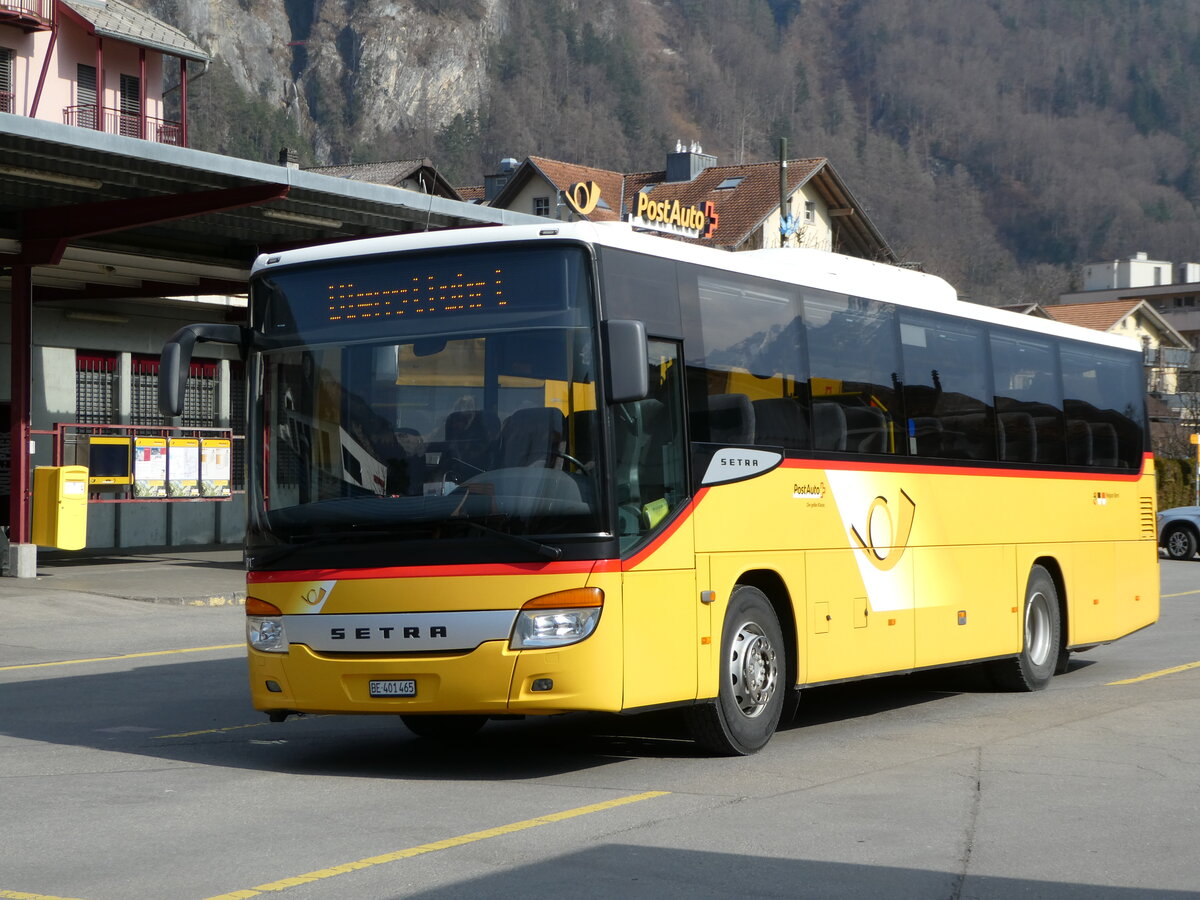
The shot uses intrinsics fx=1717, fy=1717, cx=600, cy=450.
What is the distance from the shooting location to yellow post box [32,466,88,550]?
2344 centimetres

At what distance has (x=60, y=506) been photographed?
76.7 ft

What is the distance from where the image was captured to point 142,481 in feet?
88.6

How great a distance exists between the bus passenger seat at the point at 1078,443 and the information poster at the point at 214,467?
56.1 ft

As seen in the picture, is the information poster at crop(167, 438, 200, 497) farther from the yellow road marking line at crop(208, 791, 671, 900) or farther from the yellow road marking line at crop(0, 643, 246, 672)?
the yellow road marking line at crop(208, 791, 671, 900)

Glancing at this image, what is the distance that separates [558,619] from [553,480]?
696 millimetres

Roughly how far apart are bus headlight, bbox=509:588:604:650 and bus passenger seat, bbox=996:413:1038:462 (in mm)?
5301

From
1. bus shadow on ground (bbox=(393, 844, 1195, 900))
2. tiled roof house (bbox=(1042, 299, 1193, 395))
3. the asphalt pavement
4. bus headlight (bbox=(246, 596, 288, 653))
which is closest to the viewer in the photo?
bus shadow on ground (bbox=(393, 844, 1195, 900))

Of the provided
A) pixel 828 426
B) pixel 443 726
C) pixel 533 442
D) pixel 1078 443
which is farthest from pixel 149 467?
pixel 533 442

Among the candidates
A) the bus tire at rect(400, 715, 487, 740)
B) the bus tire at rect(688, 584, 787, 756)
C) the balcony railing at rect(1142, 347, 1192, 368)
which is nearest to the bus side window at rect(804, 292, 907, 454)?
the bus tire at rect(688, 584, 787, 756)

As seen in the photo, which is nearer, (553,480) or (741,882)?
(741,882)

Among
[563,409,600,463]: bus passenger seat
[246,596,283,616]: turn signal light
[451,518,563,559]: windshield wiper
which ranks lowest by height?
[246,596,283,616]: turn signal light

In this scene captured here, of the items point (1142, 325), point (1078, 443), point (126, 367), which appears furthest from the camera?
point (1142, 325)

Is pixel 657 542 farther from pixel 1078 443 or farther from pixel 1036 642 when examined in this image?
pixel 1078 443

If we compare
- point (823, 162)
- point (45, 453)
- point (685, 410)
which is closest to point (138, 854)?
point (685, 410)
